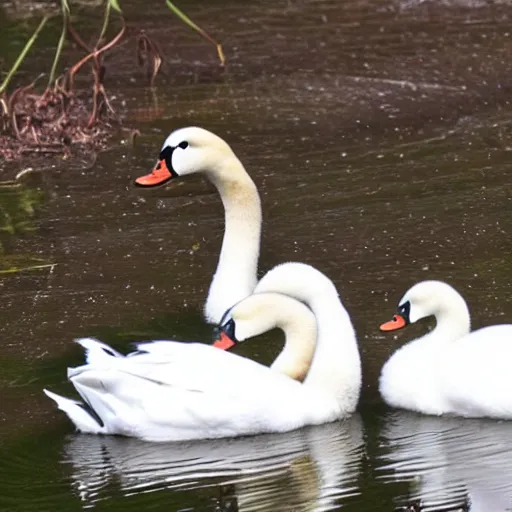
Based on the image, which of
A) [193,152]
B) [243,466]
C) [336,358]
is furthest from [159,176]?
[243,466]

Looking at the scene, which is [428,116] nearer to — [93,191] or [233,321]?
[93,191]

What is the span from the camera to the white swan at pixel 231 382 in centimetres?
609

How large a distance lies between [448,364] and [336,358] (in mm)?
465

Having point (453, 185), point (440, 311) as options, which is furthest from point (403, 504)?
point (453, 185)

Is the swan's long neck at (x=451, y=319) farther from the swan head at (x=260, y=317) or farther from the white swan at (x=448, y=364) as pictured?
the swan head at (x=260, y=317)

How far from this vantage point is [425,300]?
6559 mm

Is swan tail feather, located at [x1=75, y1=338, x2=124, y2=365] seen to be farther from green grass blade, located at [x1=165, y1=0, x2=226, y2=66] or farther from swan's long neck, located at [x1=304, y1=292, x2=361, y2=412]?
green grass blade, located at [x1=165, y1=0, x2=226, y2=66]

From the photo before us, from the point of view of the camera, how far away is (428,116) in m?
10.8

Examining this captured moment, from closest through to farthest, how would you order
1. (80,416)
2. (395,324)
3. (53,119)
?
(80,416), (395,324), (53,119)

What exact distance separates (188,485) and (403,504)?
813 mm

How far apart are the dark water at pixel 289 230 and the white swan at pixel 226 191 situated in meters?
0.27

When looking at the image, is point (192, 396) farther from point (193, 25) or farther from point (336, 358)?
point (193, 25)

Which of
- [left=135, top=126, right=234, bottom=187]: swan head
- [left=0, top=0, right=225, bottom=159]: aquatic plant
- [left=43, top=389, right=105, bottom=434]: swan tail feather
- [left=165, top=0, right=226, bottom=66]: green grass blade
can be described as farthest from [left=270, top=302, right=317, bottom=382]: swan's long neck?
[left=0, top=0, right=225, bottom=159]: aquatic plant

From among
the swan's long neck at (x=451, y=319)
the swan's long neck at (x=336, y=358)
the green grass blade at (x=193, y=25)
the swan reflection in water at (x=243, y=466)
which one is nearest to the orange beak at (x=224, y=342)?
the swan's long neck at (x=336, y=358)
